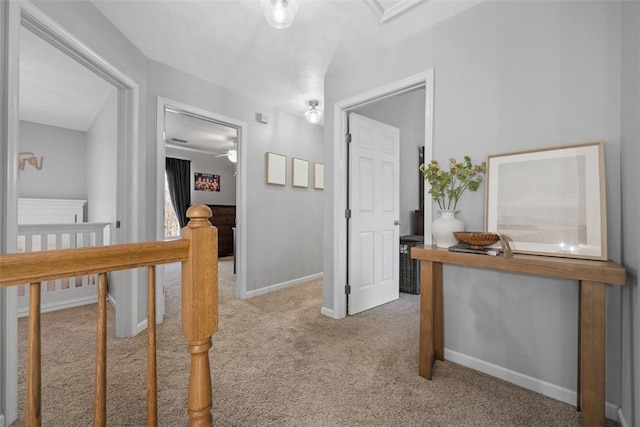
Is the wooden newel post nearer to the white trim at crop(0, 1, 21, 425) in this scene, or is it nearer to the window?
the white trim at crop(0, 1, 21, 425)

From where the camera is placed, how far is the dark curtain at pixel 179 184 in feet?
21.5

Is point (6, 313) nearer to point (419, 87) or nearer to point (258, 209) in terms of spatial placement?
point (258, 209)

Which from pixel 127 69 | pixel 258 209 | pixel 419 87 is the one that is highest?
pixel 127 69

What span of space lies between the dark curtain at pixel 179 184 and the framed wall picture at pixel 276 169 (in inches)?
142

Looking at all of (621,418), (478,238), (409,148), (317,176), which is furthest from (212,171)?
(621,418)

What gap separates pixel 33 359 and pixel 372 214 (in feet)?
8.87

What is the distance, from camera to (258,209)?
364 centimetres

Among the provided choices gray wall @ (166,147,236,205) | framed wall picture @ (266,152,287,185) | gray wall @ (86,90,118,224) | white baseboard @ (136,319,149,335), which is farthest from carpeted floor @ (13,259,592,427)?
gray wall @ (166,147,236,205)

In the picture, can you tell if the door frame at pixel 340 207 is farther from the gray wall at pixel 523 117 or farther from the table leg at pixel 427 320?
the table leg at pixel 427 320

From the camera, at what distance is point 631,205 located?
1326mm

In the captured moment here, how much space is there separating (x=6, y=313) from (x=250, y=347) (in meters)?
1.38

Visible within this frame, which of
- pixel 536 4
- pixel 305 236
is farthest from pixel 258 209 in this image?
pixel 536 4

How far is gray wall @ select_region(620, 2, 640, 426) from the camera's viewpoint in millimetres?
1253

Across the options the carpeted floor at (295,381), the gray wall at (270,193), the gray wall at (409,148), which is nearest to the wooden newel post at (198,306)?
the carpeted floor at (295,381)
